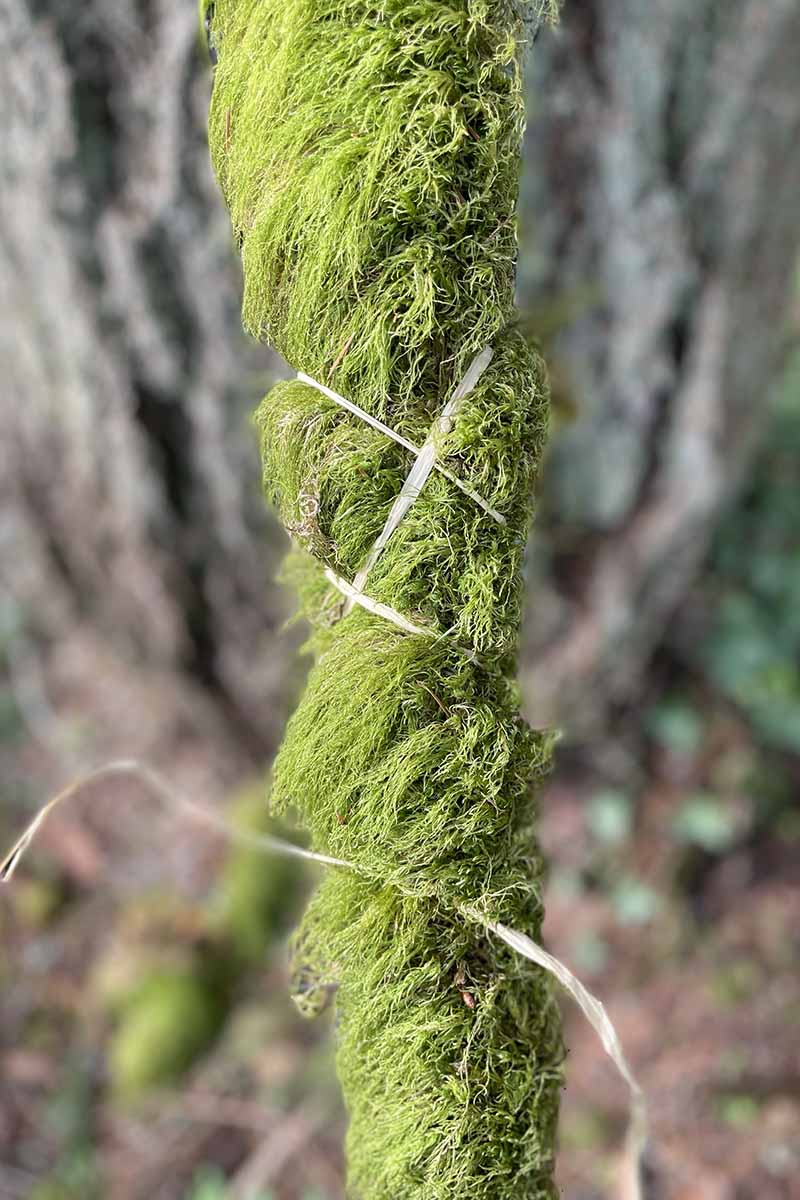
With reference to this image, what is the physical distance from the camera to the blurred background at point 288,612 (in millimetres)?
1204

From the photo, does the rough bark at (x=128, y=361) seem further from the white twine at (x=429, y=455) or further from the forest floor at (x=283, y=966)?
the white twine at (x=429, y=455)

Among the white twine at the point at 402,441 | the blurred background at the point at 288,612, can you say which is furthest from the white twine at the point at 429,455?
the blurred background at the point at 288,612

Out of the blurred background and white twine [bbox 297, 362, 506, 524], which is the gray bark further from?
white twine [bbox 297, 362, 506, 524]

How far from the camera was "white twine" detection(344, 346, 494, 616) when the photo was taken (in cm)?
51

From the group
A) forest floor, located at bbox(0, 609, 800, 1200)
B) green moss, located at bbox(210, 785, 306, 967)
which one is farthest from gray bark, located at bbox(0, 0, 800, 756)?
Answer: green moss, located at bbox(210, 785, 306, 967)

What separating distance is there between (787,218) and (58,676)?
6.16 ft

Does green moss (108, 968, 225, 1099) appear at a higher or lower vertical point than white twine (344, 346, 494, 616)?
lower

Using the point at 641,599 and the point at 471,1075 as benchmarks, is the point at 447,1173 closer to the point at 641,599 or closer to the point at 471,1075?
the point at 471,1075

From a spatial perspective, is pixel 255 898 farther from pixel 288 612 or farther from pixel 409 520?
pixel 409 520

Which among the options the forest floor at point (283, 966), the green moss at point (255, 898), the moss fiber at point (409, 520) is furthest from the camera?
the green moss at point (255, 898)

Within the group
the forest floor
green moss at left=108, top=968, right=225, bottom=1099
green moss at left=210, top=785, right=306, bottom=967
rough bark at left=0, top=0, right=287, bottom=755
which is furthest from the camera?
green moss at left=210, top=785, right=306, bottom=967

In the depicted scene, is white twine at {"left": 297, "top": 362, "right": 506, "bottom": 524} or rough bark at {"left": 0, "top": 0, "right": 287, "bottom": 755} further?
rough bark at {"left": 0, "top": 0, "right": 287, "bottom": 755}

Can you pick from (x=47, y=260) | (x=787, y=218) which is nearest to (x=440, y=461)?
(x=47, y=260)

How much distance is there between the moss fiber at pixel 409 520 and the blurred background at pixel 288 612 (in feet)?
2.30
